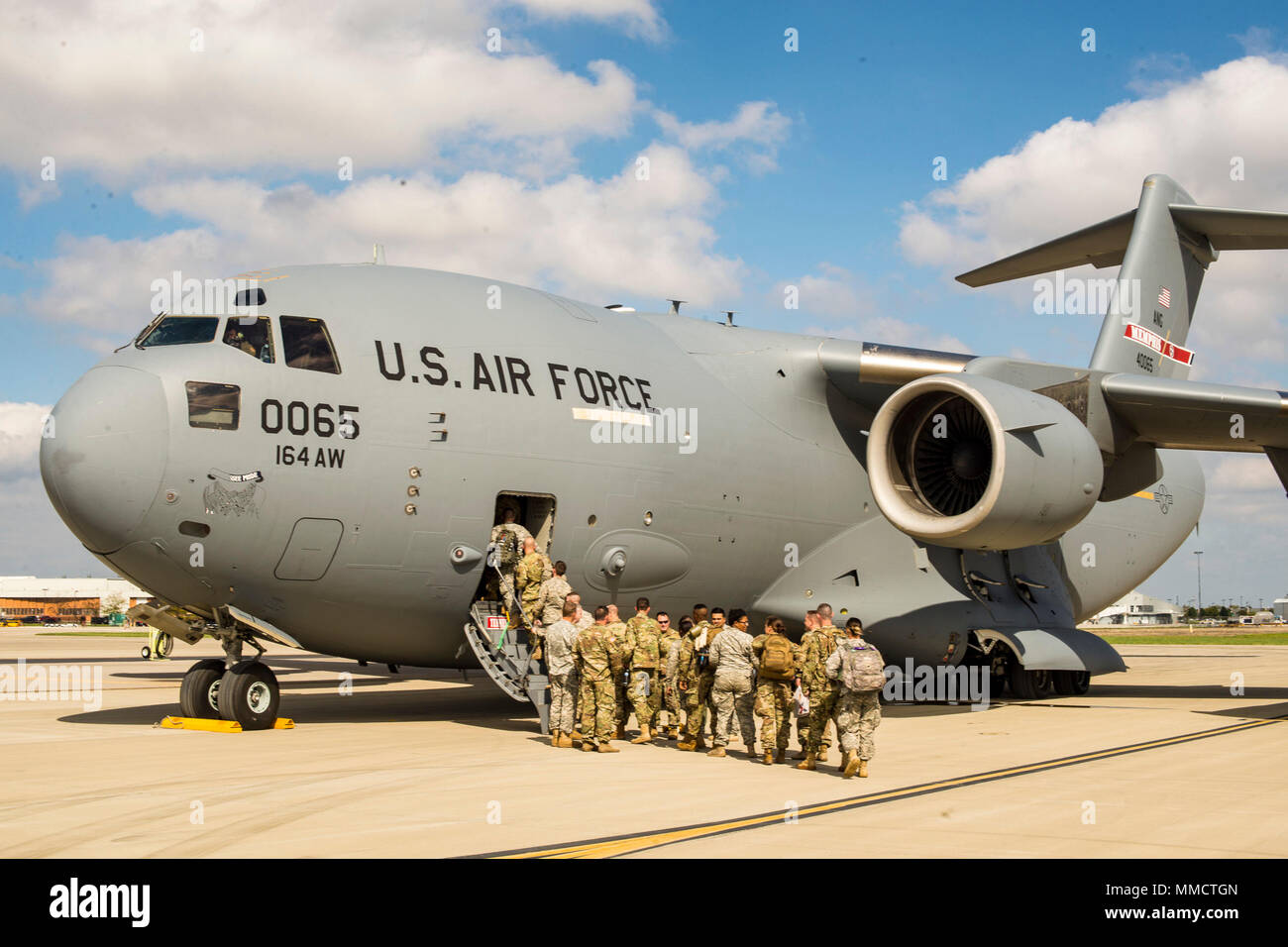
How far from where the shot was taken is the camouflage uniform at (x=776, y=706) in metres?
9.98

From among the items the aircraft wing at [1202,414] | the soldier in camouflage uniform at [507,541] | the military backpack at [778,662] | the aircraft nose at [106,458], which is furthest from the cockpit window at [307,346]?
the aircraft wing at [1202,414]

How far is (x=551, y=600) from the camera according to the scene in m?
11.2

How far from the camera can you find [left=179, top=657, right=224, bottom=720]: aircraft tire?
11820mm

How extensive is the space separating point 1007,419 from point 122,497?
864 cm

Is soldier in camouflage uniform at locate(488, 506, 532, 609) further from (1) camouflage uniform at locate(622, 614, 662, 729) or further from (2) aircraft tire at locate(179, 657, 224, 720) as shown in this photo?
(2) aircraft tire at locate(179, 657, 224, 720)

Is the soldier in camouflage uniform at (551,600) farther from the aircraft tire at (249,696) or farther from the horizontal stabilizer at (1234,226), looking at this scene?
the horizontal stabilizer at (1234,226)

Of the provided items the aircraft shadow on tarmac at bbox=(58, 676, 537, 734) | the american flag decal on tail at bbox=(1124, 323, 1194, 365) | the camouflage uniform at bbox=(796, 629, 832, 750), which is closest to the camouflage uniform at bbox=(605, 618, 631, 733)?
the aircraft shadow on tarmac at bbox=(58, 676, 537, 734)

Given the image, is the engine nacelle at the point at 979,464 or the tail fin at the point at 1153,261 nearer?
the engine nacelle at the point at 979,464

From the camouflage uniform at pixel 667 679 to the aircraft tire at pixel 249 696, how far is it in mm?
3708

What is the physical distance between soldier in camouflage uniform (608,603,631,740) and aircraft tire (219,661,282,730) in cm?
333

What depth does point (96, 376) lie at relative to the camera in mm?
10227

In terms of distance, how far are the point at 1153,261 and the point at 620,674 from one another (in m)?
11.0

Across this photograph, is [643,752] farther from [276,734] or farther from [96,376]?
[96,376]

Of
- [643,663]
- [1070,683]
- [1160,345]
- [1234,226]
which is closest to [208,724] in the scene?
[643,663]
